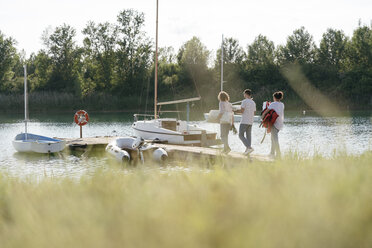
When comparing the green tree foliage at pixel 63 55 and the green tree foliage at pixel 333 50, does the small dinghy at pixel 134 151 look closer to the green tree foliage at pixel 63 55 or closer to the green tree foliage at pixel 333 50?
the green tree foliage at pixel 63 55

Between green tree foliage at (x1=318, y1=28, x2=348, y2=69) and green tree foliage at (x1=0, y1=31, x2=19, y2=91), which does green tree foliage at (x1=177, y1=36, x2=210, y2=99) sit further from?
green tree foliage at (x1=0, y1=31, x2=19, y2=91)

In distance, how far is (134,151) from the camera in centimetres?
1548

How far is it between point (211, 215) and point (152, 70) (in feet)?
200

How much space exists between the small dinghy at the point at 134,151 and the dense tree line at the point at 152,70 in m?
43.1

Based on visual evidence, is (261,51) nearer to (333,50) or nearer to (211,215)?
(333,50)

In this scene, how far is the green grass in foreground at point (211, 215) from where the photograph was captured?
2740 mm

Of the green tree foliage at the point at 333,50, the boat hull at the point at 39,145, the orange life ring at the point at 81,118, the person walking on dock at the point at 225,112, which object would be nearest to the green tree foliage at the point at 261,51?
the green tree foliage at the point at 333,50

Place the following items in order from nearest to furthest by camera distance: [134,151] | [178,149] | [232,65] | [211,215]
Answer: [211,215] < [178,149] < [134,151] < [232,65]

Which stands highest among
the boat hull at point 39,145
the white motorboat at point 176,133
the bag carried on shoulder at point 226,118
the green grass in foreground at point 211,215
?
the bag carried on shoulder at point 226,118

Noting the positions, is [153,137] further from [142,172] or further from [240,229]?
[240,229]

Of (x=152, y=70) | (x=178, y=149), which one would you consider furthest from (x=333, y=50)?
(x=178, y=149)

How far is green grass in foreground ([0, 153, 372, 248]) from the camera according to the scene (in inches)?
108

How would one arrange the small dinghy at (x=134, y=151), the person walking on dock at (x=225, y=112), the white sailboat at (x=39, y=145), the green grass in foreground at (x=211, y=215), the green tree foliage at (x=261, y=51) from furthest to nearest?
the green tree foliage at (x=261, y=51) → the white sailboat at (x=39, y=145) → the small dinghy at (x=134, y=151) → the person walking on dock at (x=225, y=112) → the green grass in foreground at (x=211, y=215)

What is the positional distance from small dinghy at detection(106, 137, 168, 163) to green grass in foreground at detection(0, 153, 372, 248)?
32.5 ft
